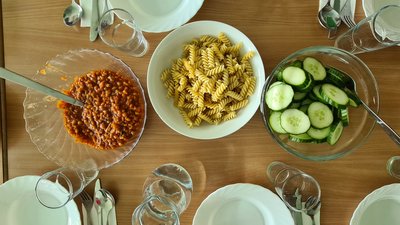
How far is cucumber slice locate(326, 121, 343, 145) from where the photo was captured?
1021mm

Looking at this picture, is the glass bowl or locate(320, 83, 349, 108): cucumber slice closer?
locate(320, 83, 349, 108): cucumber slice

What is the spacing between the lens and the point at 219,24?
3.70 feet

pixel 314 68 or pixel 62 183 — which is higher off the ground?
pixel 314 68

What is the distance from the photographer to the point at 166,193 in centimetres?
121

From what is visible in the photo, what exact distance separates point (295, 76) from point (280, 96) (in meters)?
0.07

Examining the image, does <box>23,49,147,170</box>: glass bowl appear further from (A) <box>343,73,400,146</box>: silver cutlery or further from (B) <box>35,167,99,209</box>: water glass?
(A) <box>343,73,400,146</box>: silver cutlery

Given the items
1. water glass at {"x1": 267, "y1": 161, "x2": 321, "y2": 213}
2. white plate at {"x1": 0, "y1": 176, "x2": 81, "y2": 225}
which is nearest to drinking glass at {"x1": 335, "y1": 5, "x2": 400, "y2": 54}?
water glass at {"x1": 267, "y1": 161, "x2": 321, "y2": 213}

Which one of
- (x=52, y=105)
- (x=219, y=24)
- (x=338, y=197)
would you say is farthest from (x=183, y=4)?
(x=338, y=197)

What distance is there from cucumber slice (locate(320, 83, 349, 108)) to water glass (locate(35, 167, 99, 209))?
708 mm

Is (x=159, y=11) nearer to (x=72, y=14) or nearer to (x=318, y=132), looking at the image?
(x=72, y=14)

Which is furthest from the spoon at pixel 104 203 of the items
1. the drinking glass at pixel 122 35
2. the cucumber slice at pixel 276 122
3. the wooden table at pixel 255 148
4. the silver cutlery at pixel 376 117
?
the silver cutlery at pixel 376 117

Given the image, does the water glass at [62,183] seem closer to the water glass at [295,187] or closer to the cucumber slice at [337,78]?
the water glass at [295,187]

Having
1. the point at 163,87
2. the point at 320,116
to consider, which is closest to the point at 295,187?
the point at 320,116

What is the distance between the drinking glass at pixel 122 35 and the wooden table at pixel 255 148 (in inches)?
1.1
